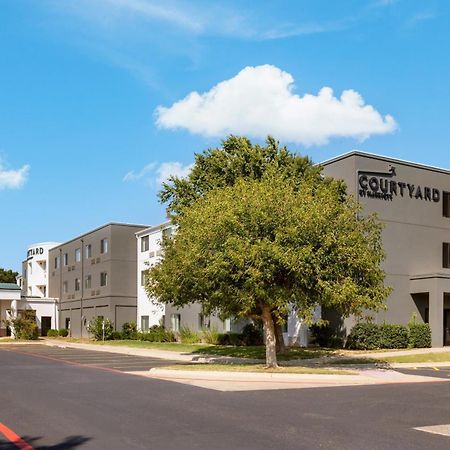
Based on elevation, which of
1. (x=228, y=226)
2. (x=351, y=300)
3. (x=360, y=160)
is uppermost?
(x=360, y=160)

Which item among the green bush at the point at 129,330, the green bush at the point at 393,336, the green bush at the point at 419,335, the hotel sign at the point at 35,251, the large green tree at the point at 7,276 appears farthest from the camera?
the large green tree at the point at 7,276

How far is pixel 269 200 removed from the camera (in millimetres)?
19984

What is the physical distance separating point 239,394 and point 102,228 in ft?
150

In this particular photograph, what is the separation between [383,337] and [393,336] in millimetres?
576

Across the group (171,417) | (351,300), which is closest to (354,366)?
(351,300)

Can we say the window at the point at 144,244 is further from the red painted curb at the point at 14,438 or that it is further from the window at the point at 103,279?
the red painted curb at the point at 14,438

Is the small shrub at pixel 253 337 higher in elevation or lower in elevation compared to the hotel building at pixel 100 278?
lower

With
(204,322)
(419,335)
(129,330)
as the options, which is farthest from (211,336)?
(129,330)

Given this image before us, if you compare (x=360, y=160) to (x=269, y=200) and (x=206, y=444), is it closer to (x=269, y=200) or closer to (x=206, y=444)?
(x=269, y=200)

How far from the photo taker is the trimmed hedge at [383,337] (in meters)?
32.0

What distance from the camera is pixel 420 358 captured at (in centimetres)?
2783

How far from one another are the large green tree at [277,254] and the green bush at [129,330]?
1256 inches

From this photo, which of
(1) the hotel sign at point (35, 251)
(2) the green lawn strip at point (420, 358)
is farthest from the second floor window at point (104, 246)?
(2) the green lawn strip at point (420, 358)

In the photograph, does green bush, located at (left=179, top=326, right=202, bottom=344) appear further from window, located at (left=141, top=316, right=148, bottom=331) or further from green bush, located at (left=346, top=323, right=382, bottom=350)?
green bush, located at (left=346, top=323, right=382, bottom=350)
